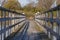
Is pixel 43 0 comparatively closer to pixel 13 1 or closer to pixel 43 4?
pixel 43 4

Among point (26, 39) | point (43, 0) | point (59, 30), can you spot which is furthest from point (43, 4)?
point (59, 30)

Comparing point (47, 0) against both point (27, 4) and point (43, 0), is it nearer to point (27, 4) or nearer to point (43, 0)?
point (43, 0)

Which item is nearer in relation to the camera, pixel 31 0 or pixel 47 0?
pixel 47 0

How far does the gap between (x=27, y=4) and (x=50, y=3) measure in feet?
47.3

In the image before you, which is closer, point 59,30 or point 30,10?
point 59,30

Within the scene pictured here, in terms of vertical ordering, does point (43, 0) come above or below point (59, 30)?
above

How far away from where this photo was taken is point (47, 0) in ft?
104

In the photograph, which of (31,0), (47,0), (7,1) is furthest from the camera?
(7,1)

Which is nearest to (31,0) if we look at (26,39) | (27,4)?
(27,4)

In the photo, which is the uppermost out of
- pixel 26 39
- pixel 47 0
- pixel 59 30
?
pixel 47 0

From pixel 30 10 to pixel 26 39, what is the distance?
39.3 metres

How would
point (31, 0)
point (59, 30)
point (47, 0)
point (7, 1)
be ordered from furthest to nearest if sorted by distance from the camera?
point (7, 1)
point (31, 0)
point (47, 0)
point (59, 30)

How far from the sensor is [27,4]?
45750mm

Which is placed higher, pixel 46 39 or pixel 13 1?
pixel 13 1
